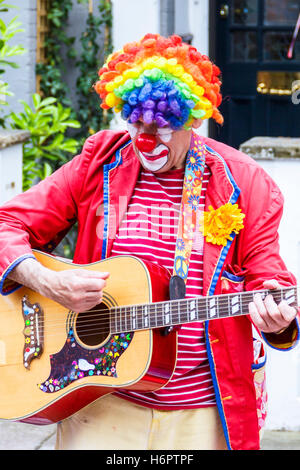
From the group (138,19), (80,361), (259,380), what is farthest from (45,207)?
(138,19)

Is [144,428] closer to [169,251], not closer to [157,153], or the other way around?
[169,251]

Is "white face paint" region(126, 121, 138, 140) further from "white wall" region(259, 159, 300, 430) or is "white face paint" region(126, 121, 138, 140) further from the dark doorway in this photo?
the dark doorway

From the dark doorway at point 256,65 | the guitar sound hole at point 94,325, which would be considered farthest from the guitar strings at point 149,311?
the dark doorway at point 256,65

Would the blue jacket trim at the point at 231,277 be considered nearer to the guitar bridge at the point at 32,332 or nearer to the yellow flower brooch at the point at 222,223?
the yellow flower brooch at the point at 222,223

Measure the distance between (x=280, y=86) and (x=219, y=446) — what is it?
449 cm

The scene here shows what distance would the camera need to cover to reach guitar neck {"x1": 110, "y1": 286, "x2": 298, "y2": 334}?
7.96ft

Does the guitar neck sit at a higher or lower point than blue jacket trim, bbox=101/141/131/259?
lower

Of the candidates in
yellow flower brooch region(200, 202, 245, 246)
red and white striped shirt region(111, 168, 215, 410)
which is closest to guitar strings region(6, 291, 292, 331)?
red and white striped shirt region(111, 168, 215, 410)

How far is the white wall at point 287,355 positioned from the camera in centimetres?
430

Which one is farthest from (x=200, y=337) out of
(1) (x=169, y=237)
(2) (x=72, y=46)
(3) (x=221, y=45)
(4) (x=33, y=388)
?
(3) (x=221, y=45)

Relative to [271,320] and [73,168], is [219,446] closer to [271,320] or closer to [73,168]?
[271,320]

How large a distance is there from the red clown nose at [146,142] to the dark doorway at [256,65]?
406cm

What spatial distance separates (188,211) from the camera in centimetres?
267

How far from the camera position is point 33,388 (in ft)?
9.18
